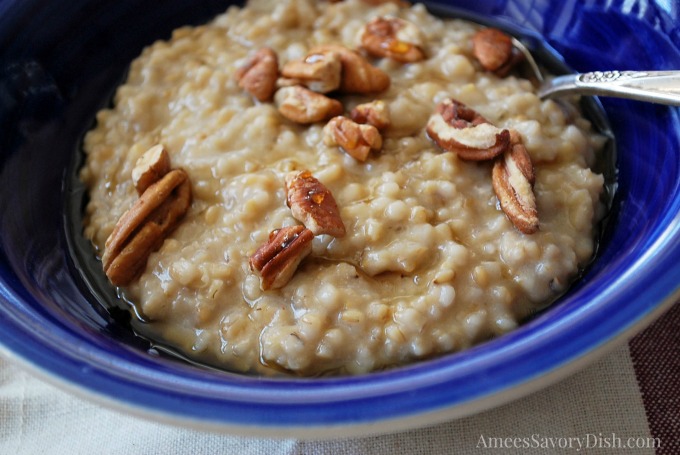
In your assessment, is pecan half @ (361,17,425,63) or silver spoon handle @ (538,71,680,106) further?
pecan half @ (361,17,425,63)

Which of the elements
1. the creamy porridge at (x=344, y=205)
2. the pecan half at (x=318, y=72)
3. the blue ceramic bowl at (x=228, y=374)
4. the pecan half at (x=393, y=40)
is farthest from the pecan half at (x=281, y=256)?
the pecan half at (x=393, y=40)

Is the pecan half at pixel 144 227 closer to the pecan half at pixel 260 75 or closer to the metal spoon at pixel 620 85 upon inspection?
the pecan half at pixel 260 75

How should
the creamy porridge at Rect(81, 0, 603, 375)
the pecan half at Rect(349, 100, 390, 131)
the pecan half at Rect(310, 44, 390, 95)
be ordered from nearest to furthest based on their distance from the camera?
the creamy porridge at Rect(81, 0, 603, 375) < the pecan half at Rect(349, 100, 390, 131) < the pecan half at Rect(310, 44, 390, 95)

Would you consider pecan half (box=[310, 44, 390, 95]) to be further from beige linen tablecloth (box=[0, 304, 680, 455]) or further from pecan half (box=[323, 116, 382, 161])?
beige linen tablecloth (box=[0, 304, 680, 455])

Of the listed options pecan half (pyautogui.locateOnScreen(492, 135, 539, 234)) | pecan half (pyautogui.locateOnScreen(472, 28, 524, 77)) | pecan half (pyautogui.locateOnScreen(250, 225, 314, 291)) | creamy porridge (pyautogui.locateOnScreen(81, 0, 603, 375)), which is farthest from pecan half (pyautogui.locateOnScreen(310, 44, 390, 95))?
pecan half (pyautogui.locateOnScreen(250, 225, 314, 291))

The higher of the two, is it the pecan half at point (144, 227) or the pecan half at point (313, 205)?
the pecan half at point (313, 205)

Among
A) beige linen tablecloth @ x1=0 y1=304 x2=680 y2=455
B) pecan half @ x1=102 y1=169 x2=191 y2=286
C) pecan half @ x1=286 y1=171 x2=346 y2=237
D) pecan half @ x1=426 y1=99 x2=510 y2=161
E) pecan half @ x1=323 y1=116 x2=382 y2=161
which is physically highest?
pecan half @ x1=426 y1=99 x2=510 y2=161

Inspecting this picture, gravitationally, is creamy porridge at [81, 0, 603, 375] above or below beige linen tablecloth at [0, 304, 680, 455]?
above
